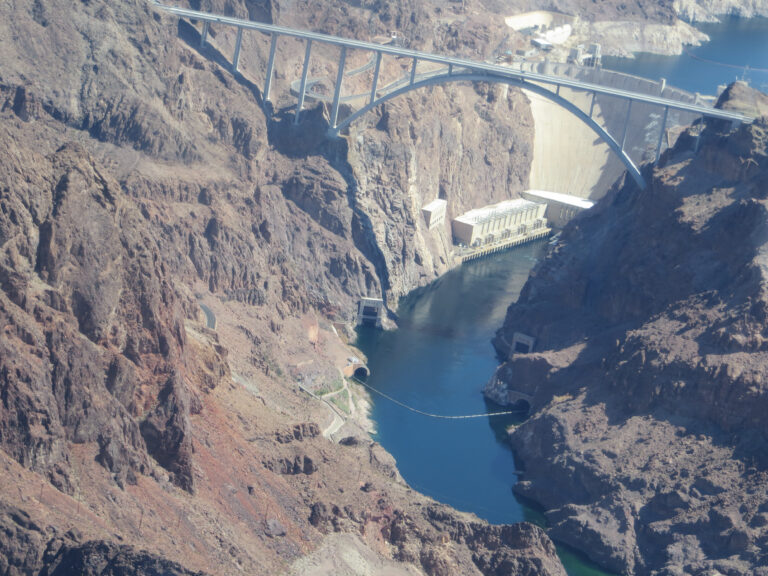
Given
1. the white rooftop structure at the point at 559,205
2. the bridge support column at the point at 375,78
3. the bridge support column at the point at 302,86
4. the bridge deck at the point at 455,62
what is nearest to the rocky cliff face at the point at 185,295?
the bridge support column at the point at 302,86

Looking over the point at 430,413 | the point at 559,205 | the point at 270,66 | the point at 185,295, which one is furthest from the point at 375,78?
the point at 185,295

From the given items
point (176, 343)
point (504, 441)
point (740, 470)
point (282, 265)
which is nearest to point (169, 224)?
point (282, 265)

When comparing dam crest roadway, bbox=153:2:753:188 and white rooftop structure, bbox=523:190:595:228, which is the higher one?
dam crest roadway, bbox=153:2:753:188

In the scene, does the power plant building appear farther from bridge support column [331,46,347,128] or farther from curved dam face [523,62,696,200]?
bridge support column [331,46,347,128]

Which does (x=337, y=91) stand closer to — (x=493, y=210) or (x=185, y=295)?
(x=493, y=210)

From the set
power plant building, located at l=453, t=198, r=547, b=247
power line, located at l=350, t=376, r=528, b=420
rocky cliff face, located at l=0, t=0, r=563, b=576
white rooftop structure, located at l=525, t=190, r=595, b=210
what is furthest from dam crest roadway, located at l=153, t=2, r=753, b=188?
power line, located at l=350, t=376, r=528, b=420

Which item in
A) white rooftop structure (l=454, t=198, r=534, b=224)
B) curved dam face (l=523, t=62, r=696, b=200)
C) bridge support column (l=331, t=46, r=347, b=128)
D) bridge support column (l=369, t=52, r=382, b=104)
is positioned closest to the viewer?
bridge support column (l=369, t=52, r=382, b=104)

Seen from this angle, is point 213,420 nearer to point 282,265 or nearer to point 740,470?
point 740,470
